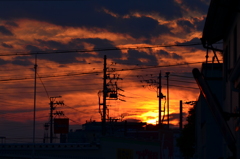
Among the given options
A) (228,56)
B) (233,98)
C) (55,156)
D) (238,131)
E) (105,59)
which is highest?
(105,59)

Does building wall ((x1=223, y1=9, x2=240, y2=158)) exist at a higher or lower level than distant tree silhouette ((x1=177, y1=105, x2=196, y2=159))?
higher

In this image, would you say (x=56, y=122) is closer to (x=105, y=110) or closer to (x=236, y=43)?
(x=105, y=110)

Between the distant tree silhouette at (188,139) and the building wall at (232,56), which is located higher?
the building wall at (232,56)

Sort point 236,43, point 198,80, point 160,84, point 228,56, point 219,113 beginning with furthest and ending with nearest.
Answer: point 160,84 < point 228,56 < point 236,43 < point 198,80 < point 219,113

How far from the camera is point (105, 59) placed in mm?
64875

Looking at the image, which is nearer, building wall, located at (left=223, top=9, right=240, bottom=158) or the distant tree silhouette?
building wall, located at (left=223, top=9, right=240, bottom=158)

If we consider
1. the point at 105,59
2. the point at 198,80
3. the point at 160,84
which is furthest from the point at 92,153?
the point at 198,80

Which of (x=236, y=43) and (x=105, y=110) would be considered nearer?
(x=236, y=43)

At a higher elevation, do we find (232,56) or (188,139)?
(232,56)

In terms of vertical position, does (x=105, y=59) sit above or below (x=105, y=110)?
above

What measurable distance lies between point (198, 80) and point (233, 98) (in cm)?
384

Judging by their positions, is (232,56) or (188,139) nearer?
(232,56)

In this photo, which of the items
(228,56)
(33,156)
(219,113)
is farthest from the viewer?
(33,156)

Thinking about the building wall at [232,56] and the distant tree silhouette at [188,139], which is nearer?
the building wall at [232,56]
